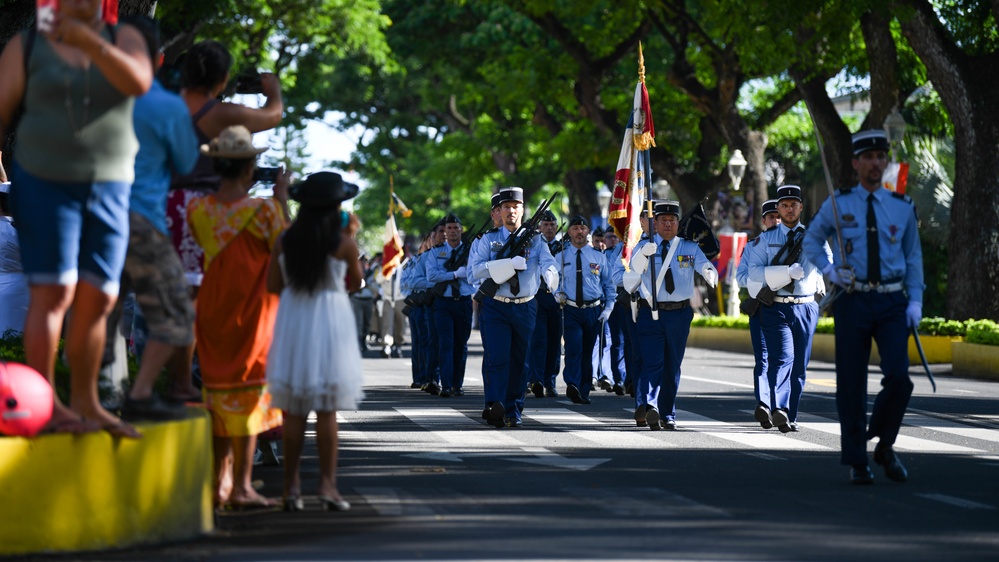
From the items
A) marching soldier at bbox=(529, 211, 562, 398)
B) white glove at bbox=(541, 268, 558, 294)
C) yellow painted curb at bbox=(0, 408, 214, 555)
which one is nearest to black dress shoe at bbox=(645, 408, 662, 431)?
white glove at bbox=(541, 268, 558, 294)

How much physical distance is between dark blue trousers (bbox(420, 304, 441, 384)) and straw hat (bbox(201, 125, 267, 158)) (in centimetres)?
1141

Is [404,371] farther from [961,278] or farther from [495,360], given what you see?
[495,360]

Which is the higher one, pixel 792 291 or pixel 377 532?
pixel 792 291

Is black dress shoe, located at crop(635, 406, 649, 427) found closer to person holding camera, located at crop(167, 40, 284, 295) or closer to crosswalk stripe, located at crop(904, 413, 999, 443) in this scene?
crosswalk stripe, located at crop(904, 413, 999, 443)

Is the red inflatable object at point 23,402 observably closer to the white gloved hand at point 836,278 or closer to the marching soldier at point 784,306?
the white gloved hand at point 836,278

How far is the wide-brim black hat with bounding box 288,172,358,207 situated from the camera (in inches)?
336

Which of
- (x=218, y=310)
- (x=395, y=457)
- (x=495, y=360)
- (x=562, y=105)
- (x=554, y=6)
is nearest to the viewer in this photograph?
(x=218, y=310)

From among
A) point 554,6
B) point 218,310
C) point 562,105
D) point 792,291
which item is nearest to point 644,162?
point 792,291

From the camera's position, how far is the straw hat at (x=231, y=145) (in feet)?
28.5

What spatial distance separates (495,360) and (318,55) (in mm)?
30651

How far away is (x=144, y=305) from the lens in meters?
7.89

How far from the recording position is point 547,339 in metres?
20.1

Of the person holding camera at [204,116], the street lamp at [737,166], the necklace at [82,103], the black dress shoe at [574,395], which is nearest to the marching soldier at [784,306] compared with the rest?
the black dress shoe at [574,395]

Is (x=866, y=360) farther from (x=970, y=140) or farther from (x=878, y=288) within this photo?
(x=970, y=140)
